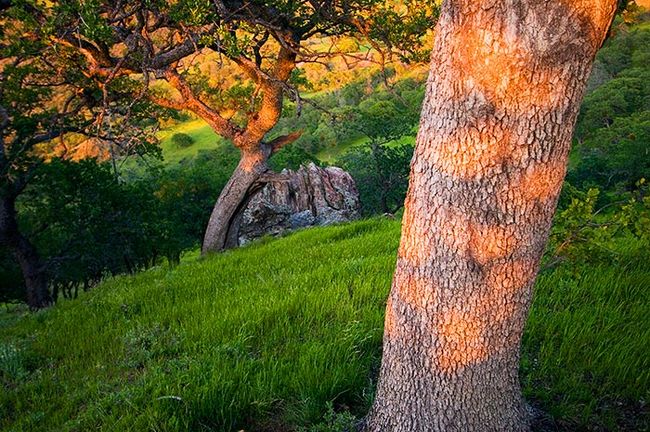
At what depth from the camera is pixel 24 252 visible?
46.8ft

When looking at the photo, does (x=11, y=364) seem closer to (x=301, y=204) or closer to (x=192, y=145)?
(x=301, y=204)

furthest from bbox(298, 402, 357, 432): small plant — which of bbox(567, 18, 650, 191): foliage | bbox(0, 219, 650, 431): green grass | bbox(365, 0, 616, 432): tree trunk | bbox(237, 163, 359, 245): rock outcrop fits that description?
bbox(567, 18, 650, 191): foliage

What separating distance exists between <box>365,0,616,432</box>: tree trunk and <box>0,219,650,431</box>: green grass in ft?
2.82

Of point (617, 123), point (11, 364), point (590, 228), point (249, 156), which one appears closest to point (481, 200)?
point (590, 228)

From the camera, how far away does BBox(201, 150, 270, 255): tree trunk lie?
38.3 feet

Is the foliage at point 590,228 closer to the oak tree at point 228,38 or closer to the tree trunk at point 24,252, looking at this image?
the oak tree at point 228,38

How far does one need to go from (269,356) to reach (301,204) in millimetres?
16128

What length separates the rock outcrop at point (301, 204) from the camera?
17938mm

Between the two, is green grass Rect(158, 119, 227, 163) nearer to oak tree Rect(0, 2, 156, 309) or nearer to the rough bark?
oak tree Rect(0, 2, 156, 309)

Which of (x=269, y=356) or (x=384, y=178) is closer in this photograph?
(x=269, y=356)

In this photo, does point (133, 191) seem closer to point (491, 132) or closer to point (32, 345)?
point (32, 345)

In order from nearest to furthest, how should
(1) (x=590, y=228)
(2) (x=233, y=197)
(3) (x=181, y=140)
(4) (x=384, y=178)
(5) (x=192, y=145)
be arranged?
(1) (x=590, y=228), (2) (x=233, y=197), (4) (x=384, y=178), (3) (x=181, y=140), (5) (x=192, y=145)

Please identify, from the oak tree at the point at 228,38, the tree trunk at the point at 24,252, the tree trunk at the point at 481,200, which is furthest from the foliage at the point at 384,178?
the tree trunk at the point at 481,200

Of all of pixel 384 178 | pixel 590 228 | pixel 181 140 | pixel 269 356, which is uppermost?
pixel 181 140
